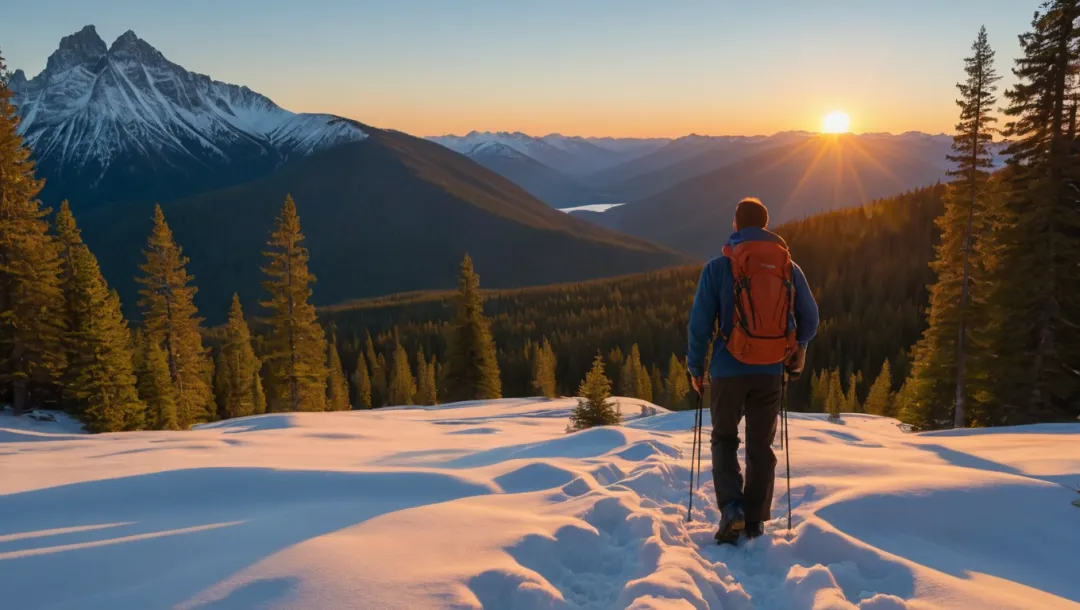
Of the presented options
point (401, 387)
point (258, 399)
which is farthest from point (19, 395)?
point (401, 387)

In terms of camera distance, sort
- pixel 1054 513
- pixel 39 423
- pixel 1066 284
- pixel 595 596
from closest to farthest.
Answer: pixel 595 596 < pixel 1054 513 < pixel 1066 284 < pixel 39 423

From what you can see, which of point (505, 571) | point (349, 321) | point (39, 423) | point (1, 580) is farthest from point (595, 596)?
point (349, 321)

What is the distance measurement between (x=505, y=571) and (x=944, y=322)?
85.9ft

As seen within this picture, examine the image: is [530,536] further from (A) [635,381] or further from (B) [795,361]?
(A) [635,381]

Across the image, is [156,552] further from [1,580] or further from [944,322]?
[944,322]

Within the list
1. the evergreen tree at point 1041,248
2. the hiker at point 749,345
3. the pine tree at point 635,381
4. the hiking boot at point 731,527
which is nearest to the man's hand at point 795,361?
the hiker at point 749,345

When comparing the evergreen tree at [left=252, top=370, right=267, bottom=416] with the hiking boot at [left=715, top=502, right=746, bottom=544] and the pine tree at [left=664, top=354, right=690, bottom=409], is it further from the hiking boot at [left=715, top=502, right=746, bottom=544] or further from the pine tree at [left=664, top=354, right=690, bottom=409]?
the hiking boot at [left=715, top=502, right=746, bottom=544]

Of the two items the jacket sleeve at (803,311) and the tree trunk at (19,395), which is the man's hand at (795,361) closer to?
the jacket sleeve at (803,311)

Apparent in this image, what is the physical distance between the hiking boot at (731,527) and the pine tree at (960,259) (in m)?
22.2

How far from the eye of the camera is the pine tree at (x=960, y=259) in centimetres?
2125

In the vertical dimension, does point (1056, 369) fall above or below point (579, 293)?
below

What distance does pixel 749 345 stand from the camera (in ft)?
15.1

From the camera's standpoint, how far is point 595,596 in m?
3.92

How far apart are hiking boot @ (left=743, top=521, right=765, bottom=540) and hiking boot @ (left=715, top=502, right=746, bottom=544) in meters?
0.09
